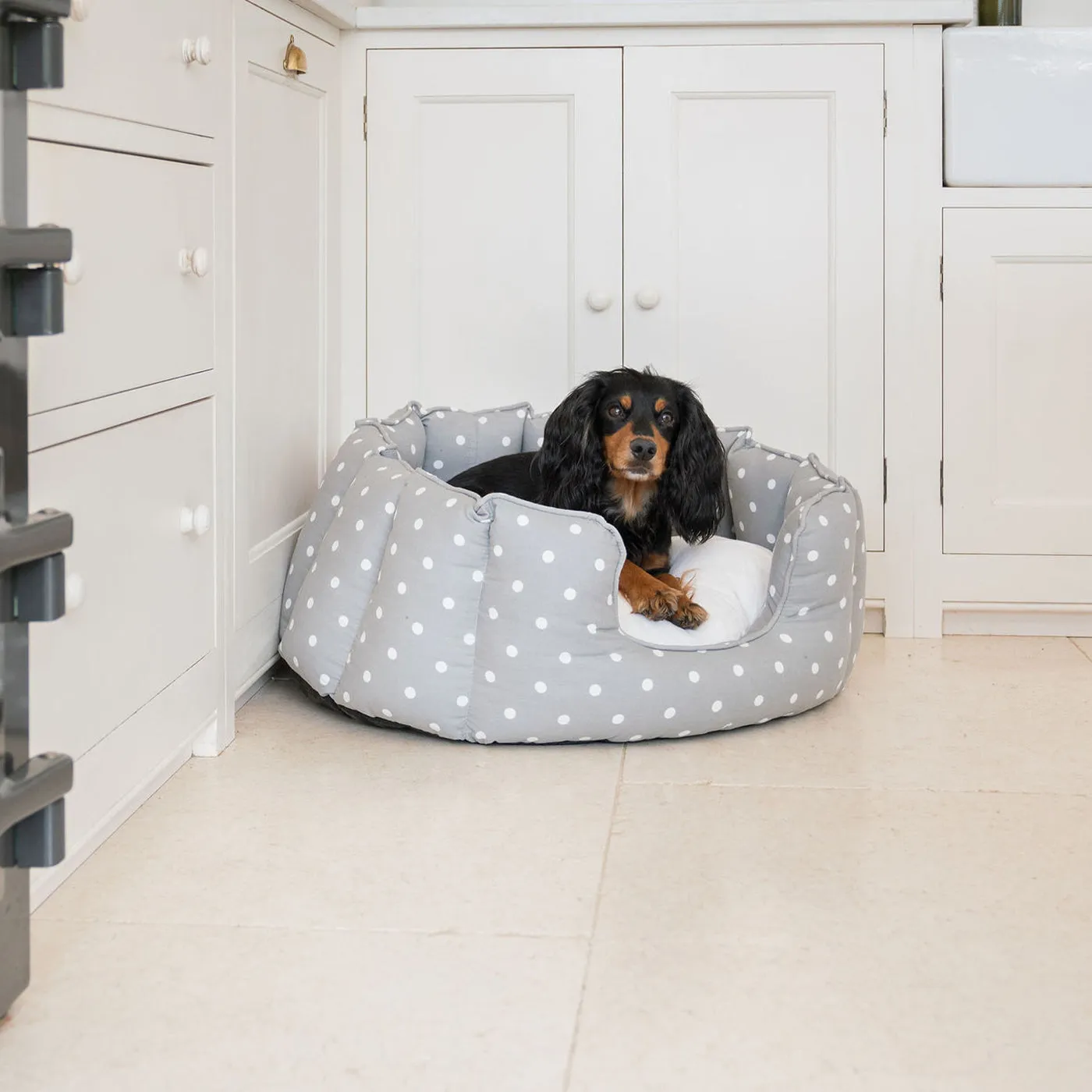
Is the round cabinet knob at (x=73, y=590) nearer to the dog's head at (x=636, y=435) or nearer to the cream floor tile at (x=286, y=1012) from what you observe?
→ the cream floor tile at (x=286, y=1012)

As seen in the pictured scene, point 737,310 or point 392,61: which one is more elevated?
point 392,61

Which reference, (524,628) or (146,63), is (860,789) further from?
(146,63)

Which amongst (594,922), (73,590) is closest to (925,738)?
(594,922)

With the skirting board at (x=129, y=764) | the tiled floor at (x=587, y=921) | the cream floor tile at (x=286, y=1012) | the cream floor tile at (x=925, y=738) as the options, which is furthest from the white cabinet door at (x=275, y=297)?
the cream floor tile at (x=286, y=1012)

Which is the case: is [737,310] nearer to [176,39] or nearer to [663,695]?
[663,695]

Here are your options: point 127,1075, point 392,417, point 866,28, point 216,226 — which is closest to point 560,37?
point 866,28

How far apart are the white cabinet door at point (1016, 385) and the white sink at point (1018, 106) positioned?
0.29 ft

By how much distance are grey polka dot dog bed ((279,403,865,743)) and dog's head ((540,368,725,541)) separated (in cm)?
21

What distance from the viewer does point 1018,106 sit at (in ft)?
8.85

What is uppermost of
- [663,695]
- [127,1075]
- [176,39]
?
[176,39]

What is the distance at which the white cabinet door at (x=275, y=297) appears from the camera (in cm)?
220

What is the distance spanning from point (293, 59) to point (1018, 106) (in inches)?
54.6

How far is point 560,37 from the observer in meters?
2.75

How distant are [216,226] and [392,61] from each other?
0.94 metres
